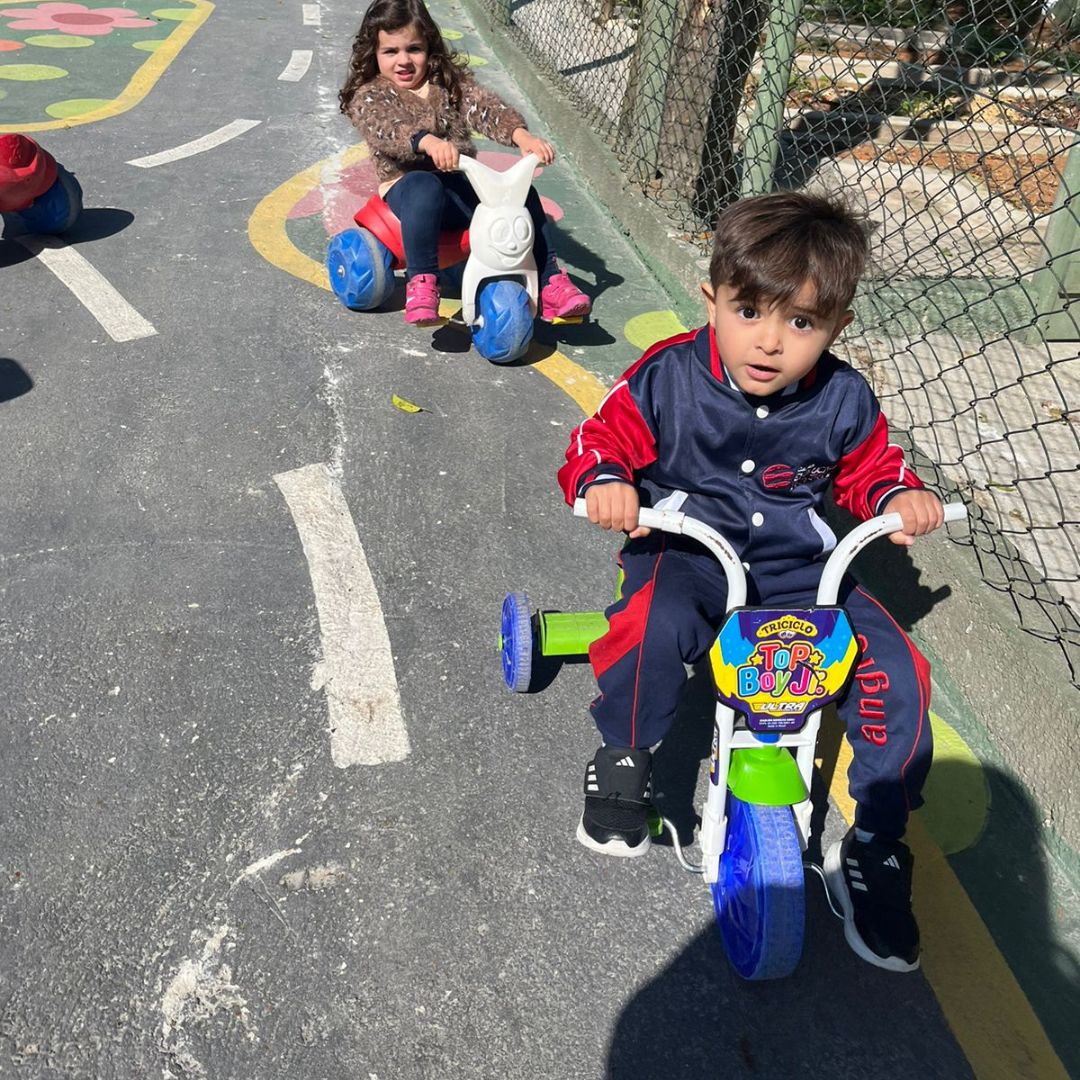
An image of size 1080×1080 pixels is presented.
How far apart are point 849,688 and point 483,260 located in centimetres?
247

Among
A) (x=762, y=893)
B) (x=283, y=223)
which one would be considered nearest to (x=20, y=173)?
(x=283, y=223)

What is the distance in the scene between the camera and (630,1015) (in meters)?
2.01

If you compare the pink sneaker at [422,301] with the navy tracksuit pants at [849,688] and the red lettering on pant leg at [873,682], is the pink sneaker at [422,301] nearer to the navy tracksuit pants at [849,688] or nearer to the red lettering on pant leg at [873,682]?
the navy tracksuit pants at [849,688]

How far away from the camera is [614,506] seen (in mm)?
2150

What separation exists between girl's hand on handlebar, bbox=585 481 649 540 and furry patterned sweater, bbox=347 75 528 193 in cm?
273

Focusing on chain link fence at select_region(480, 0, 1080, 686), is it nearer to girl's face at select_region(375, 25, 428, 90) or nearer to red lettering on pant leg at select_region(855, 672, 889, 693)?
red lettering on pant leg at select_region(855, 672, 889, 693)

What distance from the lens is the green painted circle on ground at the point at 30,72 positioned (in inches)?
299

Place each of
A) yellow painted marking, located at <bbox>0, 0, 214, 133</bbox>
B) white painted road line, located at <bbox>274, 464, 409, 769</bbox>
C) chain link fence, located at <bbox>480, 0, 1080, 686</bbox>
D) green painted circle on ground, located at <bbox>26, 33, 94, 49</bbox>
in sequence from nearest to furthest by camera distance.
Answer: white painted road line, located at <bbox>274, 464, 409, 769</bbox> → chain link fence, located at <bbox>480, 0, 1080, 686</bbox> → yellow painted marking, located at <bbox>0, 0, 214, 133</bbox> → green painted circle on ground, located at <bbox>26, 33, 94, 49</bbox>

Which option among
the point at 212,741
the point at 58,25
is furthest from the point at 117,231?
the point at 58,25

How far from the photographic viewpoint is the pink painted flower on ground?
357 inches

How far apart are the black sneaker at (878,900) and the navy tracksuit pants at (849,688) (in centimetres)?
5

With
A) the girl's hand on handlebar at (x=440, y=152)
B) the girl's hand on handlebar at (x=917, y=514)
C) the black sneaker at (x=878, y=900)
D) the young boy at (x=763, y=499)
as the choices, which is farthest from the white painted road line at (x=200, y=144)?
the black sneaker at (x=878, y=900)

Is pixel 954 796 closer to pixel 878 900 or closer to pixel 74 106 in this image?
pixel 878 900

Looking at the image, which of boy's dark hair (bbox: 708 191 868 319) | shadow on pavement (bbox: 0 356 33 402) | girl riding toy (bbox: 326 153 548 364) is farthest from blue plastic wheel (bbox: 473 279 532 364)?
boy's dark hair (bbox: 708 191 868 319)
